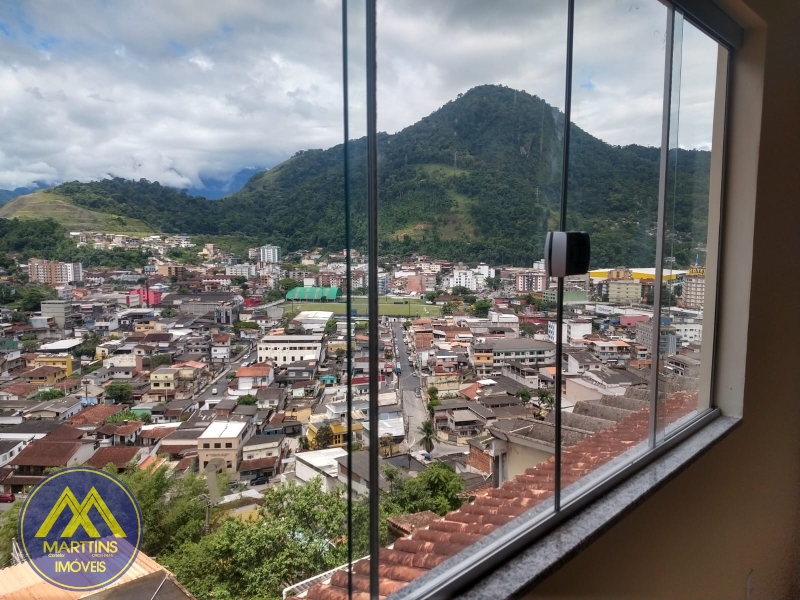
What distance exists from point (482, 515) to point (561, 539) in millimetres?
191

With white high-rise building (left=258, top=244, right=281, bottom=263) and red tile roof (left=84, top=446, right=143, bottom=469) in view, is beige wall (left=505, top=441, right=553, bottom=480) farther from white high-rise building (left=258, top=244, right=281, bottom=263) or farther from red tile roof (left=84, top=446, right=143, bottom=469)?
red tile roof (left=84, top=446, right=143, bottom=469)

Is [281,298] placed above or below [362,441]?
above

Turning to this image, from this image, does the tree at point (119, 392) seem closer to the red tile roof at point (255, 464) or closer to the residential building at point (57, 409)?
the residential building at point (57, 409)

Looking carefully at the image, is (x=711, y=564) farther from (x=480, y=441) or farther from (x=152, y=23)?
(x=152, y=23)

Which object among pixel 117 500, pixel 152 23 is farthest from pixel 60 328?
pixel 152 23

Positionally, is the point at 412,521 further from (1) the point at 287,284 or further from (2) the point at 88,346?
(2) the point at 88,346

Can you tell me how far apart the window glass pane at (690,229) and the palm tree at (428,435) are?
3.65 ft

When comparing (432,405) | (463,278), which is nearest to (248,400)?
(432,405)

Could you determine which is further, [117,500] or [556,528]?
[556,528]

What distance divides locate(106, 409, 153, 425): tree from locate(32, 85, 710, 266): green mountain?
241 mm

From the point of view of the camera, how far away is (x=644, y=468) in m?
1.67

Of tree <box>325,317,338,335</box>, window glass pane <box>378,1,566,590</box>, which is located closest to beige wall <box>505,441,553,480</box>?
window glass pane <box>378,1,566,590</box>

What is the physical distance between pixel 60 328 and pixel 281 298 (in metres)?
0.29

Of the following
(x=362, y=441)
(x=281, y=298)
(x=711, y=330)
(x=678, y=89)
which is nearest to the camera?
(x=281, y=298)
